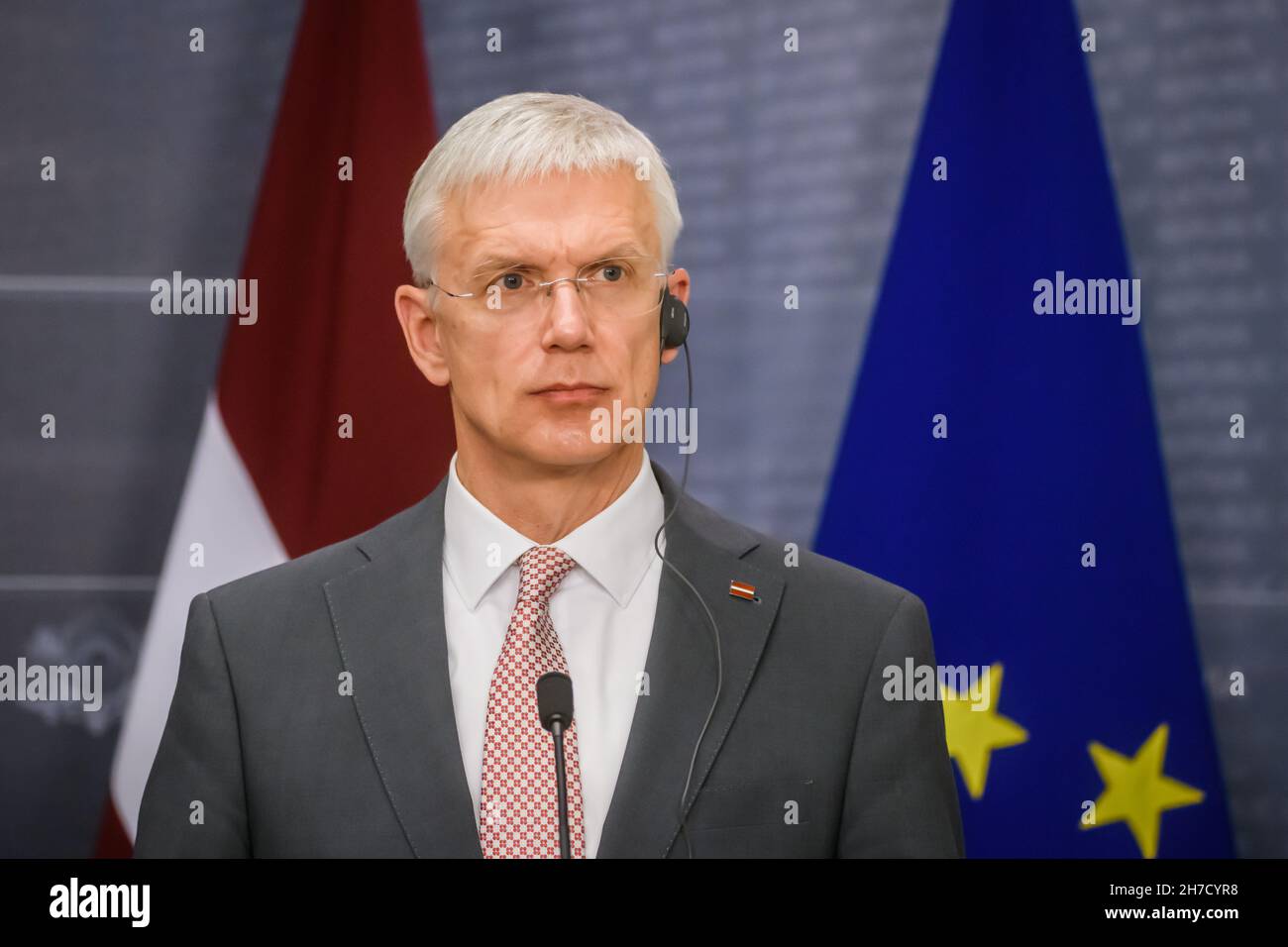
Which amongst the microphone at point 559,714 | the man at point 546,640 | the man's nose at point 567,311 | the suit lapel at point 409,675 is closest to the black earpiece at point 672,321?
the man at point 546,640

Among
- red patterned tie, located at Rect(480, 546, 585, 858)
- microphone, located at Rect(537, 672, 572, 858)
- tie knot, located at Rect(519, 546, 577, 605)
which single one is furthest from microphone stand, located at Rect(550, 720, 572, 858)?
tie knot, located at Rect(519, 546, 577, 605)

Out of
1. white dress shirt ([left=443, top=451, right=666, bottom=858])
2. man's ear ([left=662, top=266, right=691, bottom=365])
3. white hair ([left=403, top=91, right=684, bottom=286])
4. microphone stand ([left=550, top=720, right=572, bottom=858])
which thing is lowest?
microphone stand ([left=550, top=720, right=572, bottom=858])

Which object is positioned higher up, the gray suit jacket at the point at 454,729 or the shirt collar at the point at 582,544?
the shirt collar at the point at 582,544

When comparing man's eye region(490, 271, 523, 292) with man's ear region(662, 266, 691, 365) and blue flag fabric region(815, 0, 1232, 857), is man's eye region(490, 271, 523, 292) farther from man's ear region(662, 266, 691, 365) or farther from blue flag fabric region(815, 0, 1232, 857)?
blue flag fabric region(815, 0, 1232, 857)

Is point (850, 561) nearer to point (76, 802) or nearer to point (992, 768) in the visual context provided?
point (992, 768)

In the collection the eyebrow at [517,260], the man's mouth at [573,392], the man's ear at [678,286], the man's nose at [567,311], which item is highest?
the man's ear at [678,286]

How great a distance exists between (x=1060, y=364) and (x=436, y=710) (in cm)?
128

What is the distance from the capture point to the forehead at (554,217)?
179cm

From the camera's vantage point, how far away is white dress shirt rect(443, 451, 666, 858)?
173 cm

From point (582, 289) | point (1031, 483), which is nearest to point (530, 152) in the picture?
point (582, 289)

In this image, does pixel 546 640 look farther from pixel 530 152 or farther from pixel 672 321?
pixel 530 152

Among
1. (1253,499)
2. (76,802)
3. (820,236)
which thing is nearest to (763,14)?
(820,236)

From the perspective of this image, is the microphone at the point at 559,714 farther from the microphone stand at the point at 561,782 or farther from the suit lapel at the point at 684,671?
the suit lapel at the point at 684,671

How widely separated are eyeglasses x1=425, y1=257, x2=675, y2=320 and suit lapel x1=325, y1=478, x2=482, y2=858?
282 millimetres
